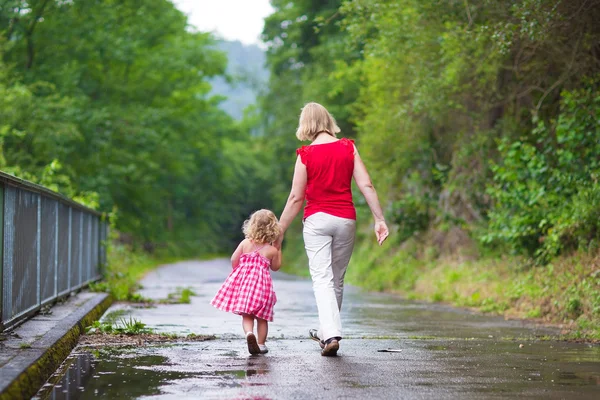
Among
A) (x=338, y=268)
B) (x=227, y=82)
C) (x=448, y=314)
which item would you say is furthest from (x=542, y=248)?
(x=227, y=82)

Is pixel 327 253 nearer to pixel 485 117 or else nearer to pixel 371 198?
pixel 371 198

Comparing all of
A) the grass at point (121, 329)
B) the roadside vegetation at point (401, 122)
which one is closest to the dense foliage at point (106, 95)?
the roadside vegetation at point (401, 122)

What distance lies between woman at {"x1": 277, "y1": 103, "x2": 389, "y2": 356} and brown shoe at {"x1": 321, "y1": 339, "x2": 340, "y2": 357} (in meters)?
0.27

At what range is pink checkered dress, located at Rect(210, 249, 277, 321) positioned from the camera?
7.96 metres

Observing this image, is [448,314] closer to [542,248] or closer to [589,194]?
[542,248]

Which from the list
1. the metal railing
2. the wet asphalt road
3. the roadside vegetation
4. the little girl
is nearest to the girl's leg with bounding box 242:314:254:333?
the little girl

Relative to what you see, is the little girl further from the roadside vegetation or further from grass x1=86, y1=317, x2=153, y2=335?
the roadside vegetation

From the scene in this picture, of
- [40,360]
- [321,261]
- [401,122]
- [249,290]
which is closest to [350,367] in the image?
[321,261]

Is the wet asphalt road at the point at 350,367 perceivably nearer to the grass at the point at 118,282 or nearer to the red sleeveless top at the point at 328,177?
the red sleeveless top at the point at 328,177

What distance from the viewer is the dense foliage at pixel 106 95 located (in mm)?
28672

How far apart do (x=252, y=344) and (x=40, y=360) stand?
1859mm

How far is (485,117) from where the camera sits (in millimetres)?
18922

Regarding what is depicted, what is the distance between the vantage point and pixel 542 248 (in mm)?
13812

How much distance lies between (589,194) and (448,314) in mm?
2628
